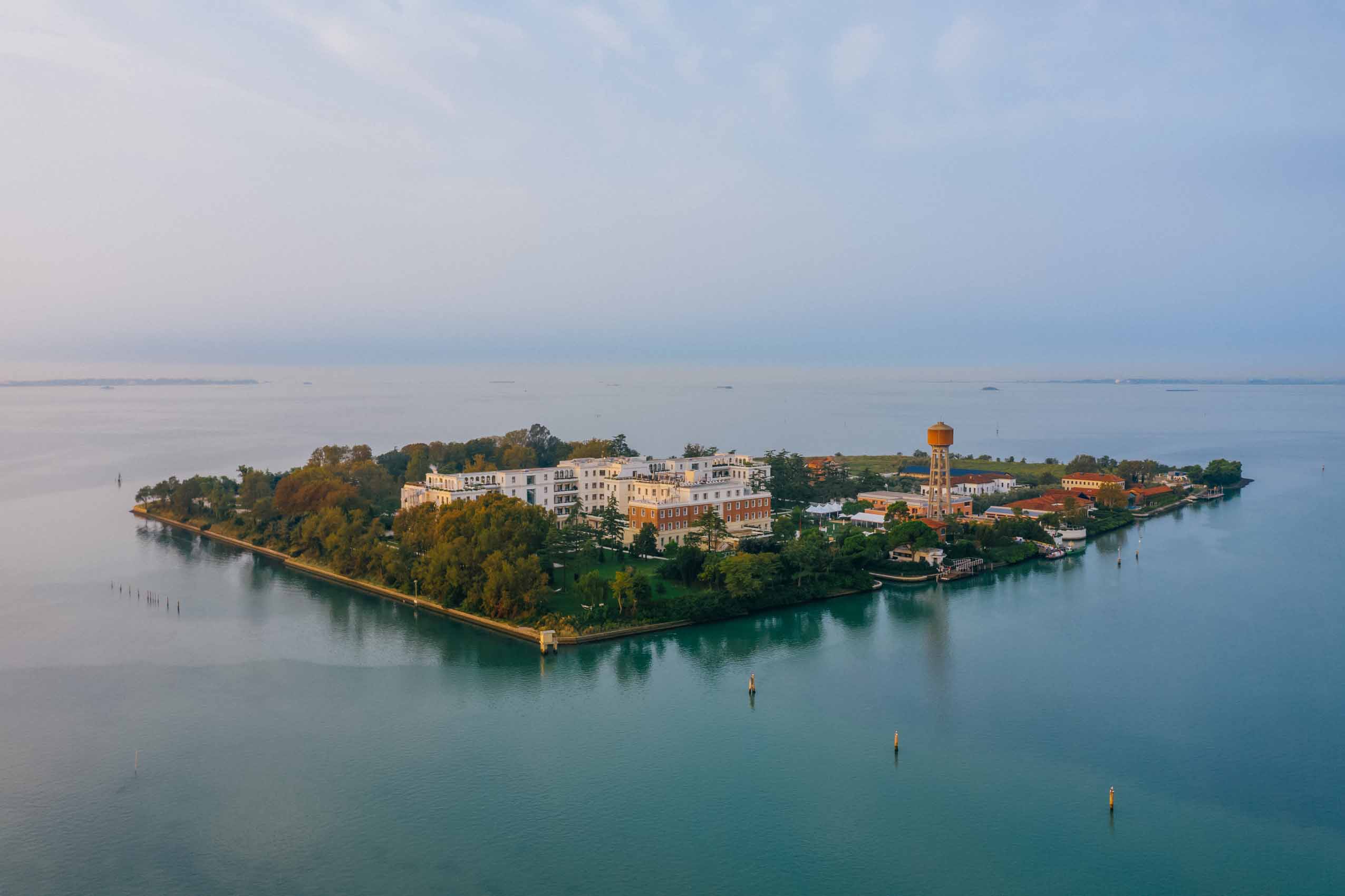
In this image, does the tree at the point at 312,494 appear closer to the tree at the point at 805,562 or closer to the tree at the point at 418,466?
the tree at the point at 418,466

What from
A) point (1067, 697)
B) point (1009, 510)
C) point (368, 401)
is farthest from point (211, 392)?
point (1067, 697)

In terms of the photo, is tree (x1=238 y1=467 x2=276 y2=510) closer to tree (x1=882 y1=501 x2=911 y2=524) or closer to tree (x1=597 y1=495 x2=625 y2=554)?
tree (x1=597 y1=495 x2=625 y2=554)

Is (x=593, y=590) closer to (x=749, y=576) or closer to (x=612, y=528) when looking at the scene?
(x=749, y=576)

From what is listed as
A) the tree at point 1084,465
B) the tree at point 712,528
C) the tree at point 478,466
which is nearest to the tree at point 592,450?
the tree at point 478,466

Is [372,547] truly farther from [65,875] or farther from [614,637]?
[65,875]

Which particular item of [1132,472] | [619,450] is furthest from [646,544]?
[1132,472]

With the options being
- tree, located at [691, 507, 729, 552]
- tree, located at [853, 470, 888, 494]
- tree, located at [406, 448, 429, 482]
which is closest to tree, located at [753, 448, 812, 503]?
tree, located at [853, 470, 888, 494]
